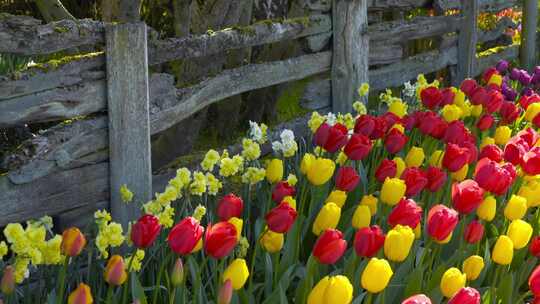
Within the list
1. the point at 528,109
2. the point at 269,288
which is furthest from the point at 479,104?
the point at 269,288

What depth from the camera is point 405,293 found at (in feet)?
8.23

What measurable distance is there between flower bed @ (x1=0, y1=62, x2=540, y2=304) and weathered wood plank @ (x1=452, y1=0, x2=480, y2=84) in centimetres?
285

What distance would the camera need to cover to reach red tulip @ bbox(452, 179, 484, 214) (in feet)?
8.30

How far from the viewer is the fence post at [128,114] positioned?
3.17 m

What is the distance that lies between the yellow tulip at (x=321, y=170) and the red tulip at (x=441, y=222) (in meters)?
0.56

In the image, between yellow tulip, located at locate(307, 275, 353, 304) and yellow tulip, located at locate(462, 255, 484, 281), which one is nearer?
yellow tulip, located at locate(307, 275, 353, 304)

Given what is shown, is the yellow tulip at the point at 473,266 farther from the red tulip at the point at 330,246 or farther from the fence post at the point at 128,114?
the fence post at the point at 128,114

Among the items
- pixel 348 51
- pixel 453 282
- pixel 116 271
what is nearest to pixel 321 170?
pixel 453 282

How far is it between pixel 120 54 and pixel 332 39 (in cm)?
191

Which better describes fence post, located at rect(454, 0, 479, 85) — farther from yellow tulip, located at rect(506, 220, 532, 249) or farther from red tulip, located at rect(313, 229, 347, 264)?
red tulip, located at rect(313, 229, 347, 264)

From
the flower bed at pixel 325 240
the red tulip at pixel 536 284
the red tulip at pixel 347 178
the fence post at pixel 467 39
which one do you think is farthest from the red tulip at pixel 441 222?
the fence post at pixel 467 39

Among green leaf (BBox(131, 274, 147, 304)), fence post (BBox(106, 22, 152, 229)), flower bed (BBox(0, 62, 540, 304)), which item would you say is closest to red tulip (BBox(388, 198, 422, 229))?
flower bed (BBox(0, 62, 540, 304))

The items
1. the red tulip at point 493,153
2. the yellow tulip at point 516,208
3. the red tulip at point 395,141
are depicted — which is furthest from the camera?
the red tulip at point 395,141

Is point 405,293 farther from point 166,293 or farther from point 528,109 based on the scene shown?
point 528,109
